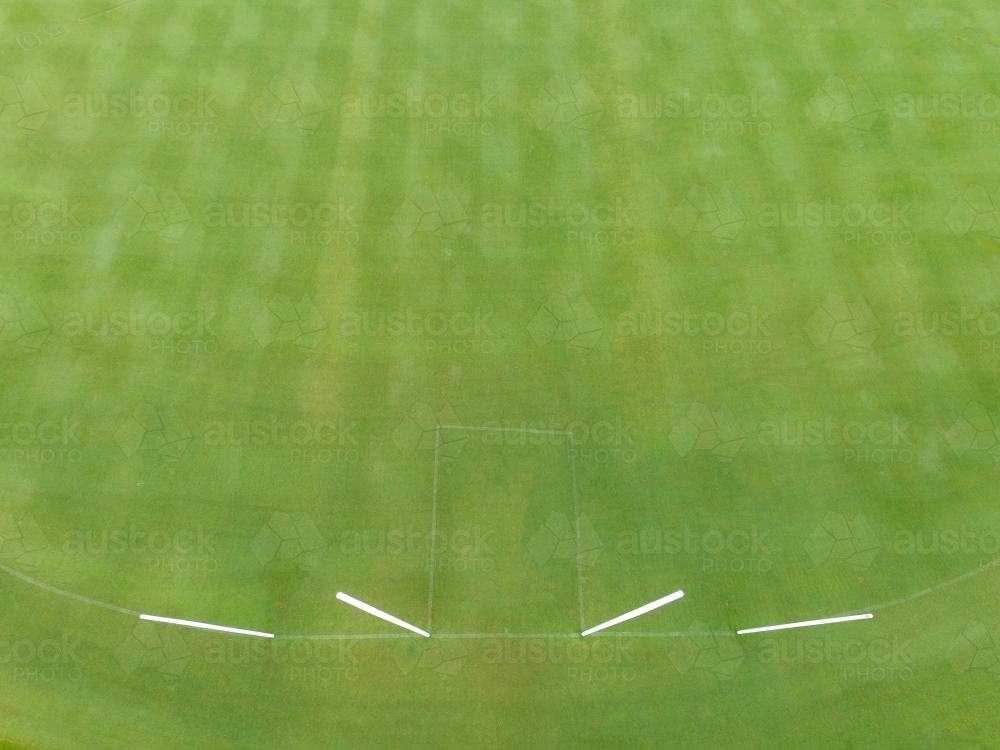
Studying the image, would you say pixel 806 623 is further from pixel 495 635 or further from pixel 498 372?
pixel 498 372

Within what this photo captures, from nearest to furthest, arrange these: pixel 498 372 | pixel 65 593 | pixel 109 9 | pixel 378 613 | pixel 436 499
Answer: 1. pixel 378 613
2. pixel 65 593
3. pixel 436 499
4. pixel 498 372
5. pixel 109 9

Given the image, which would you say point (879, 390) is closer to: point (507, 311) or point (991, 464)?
point (991, 464)

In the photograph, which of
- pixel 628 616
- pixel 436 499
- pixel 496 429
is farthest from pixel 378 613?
pixel 628 616

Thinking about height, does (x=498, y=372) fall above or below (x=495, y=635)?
above

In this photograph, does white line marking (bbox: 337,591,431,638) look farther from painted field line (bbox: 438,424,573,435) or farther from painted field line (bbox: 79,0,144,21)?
painted field line (bbox: 79,0,144,21)

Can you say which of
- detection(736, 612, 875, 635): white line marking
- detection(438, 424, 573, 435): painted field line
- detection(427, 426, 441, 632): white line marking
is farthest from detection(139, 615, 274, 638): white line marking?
detection(736, 612, 875, 635): white line marking

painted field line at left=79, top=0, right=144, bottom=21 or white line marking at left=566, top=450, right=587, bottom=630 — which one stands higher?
painted field line at left=79, top=0, right=144, bottom=21
